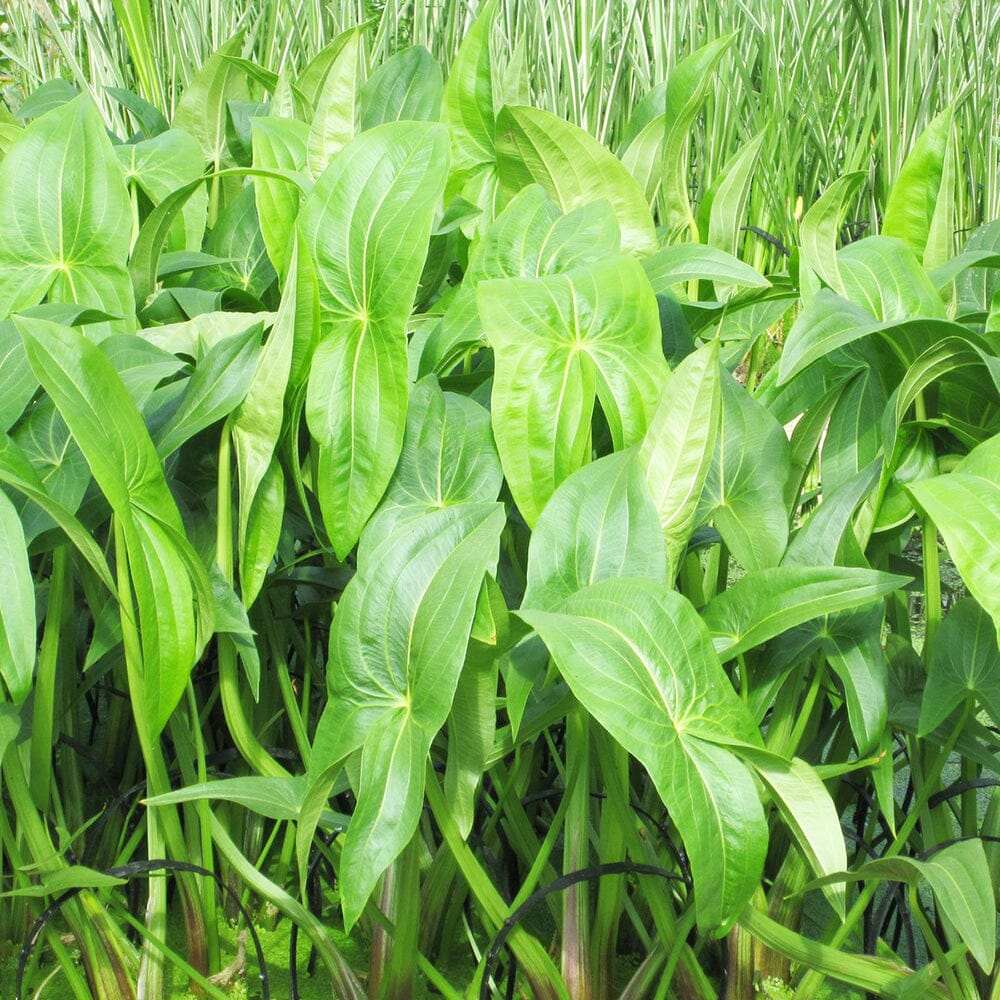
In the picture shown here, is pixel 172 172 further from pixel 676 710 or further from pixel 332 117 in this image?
pixel 676 710

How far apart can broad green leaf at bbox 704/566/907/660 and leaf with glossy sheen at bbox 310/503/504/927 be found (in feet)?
0.46

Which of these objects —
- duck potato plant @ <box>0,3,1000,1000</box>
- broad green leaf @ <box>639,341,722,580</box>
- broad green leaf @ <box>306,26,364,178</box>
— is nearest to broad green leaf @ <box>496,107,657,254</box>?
duck potato plant @ <box>0,3,1000,1000</box>

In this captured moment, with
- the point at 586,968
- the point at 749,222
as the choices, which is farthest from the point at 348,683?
the point at 749,222

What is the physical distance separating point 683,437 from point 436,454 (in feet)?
0.52

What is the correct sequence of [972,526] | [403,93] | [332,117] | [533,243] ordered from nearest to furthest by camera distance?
[972,526] < [533,243] < [332,117] < [403,93]

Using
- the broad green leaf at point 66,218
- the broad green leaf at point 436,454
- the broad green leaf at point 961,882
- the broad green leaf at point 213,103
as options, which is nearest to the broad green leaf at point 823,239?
the broad green leaf at point 436,454

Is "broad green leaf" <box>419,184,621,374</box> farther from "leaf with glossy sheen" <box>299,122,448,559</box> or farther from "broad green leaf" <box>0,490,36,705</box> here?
"broad green leaf" <box>0,490,36,705</box>

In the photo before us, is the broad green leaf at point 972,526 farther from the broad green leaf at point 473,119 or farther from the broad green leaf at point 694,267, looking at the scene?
the broad green leaf at point 473,119

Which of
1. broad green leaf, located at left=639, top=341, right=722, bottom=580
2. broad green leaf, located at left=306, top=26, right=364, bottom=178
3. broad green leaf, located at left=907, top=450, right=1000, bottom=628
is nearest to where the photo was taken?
broad green leaf, located at left=907, top=450, right=1000, bottom=628

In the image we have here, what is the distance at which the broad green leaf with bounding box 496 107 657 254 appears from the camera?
78 centimetres

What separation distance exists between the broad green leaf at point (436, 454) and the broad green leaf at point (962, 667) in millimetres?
280

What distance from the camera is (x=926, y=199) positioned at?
0.82 m

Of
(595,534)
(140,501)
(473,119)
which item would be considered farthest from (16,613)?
(473,119)

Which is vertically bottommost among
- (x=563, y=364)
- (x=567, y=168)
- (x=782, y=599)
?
(x=782, y=599)
